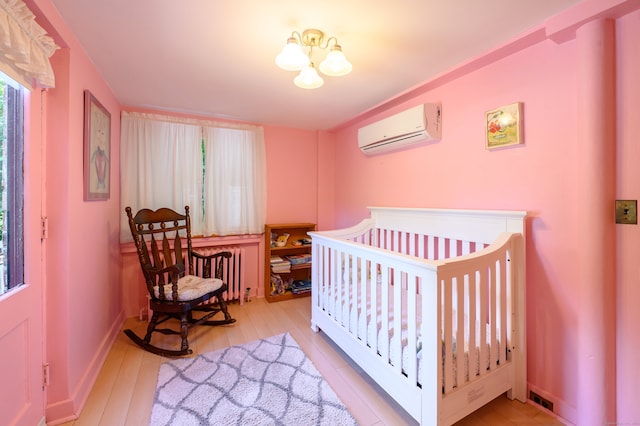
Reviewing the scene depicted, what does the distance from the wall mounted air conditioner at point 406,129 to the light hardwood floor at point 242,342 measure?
1849 mm

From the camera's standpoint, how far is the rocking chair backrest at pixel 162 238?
7.22 ft

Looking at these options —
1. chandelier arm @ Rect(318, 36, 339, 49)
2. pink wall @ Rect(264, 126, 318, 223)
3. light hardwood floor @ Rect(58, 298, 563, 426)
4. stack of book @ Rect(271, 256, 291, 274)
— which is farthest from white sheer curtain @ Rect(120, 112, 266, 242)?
chandelier arm @ Rect(318, 36, 339, 49)

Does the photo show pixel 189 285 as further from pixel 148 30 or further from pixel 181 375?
pixel 148 30

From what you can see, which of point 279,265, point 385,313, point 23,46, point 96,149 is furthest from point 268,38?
point 279,265

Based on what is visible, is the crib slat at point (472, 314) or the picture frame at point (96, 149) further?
the picture frame at point (96, 149)

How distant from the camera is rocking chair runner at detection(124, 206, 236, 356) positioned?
205cm

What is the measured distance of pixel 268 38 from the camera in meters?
1.55

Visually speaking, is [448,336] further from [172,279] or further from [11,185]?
[11,185]

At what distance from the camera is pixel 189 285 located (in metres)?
2.29

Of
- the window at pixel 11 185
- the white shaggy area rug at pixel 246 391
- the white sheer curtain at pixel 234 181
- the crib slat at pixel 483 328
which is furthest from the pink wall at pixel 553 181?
the window at pixel 11 185

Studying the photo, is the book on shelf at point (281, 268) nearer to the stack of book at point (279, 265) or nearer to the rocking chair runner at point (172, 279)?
the stack of book at point (279, 265)

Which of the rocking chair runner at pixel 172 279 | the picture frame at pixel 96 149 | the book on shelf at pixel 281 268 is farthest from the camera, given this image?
the book on shelf at pixel 281 268

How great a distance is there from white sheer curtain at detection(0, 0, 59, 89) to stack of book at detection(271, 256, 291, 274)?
2.32 metres

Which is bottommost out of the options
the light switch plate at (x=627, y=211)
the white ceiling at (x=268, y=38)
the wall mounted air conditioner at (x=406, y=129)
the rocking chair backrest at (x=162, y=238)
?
the rocking chair backrest at (x=162, y=238)
